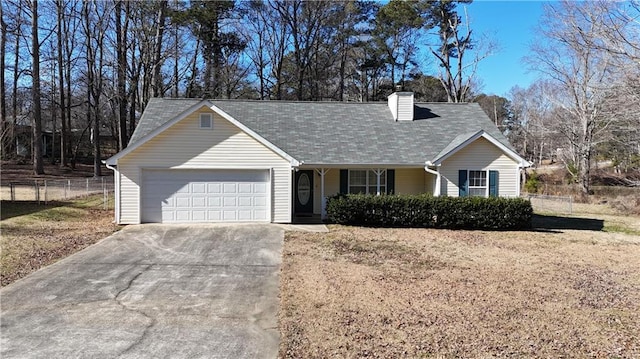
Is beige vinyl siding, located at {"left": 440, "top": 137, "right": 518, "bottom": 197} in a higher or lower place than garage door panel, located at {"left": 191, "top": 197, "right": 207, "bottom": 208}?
higher

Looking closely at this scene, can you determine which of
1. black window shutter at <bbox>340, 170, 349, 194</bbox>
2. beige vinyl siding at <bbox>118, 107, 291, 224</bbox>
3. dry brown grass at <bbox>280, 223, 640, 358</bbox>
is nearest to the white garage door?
beige vinyl siding at <bbox>118, 107, 291, 224</bbox>

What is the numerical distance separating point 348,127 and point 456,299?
39.6 feet

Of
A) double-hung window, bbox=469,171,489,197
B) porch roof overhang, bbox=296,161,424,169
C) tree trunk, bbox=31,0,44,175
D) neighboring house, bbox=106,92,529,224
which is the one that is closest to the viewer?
neighboring house, bbox=106,92,529,224

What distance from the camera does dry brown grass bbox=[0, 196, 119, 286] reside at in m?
9.21

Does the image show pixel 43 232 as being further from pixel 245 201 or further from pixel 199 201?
pixel 245 201

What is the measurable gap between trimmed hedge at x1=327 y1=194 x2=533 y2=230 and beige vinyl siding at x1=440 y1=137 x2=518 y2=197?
1.24 meters

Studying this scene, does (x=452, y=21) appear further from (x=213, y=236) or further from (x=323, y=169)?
(x=213, y=236)

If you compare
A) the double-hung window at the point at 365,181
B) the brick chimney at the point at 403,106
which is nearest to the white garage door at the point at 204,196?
the double-hung window at the point at 365,181

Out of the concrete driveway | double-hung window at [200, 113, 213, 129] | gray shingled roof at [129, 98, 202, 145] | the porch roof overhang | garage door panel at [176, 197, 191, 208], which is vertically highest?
gray shingled roof at [129, 98, 202, 145]

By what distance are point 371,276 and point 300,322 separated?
9.63 ft

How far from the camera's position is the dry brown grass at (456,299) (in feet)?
17.8

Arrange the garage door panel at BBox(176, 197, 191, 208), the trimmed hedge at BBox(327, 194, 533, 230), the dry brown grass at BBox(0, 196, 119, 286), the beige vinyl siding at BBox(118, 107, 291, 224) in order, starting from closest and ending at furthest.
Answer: the dry brown grass at BBox(0, 196, 119, 286), the beige vinyl siding at BBox(118, 107, 291, 224), the garage door panel at BBox(176, 197, 191, 208), the trimmed hedge at BBox(327, 194, 533, 230)

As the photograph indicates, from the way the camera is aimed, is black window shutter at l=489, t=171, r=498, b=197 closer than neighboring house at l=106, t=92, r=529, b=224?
No

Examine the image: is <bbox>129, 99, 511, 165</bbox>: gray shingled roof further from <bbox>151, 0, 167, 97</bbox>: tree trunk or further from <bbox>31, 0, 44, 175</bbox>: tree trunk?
<bbox>31, 0, 44, 175</bbox>: tree trunk
